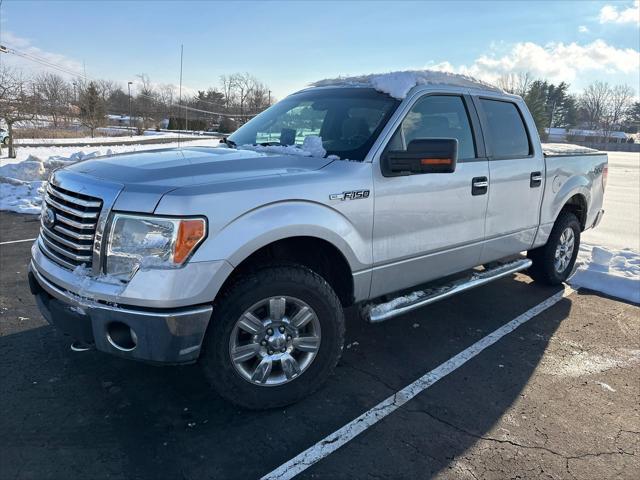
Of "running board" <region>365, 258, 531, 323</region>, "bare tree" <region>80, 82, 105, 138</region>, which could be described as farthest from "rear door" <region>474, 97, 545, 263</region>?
"bare tree" <region>80, 82, 105, 138</region>

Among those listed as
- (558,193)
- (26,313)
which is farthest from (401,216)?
(26,313)

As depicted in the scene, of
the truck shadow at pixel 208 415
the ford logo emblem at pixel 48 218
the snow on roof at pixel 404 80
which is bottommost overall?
the truck shadow at pixel 208 415

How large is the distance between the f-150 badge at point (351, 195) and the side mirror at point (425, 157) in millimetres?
227

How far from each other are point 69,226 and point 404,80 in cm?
251

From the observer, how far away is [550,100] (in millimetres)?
86750

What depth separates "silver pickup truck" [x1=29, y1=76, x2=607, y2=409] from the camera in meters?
2.45

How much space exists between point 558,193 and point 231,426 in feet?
13.3

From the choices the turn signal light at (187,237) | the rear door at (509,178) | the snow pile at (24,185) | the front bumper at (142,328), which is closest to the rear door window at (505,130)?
the rear door at (509,178)

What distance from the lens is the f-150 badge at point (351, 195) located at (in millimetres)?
2951

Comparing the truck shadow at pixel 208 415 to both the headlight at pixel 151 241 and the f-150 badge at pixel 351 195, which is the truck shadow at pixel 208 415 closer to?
the headlight at pixel 151 241

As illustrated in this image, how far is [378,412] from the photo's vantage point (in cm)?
301

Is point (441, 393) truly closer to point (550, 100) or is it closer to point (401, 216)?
point (401, 216)

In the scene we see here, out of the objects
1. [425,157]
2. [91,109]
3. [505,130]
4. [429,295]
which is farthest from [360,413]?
[91,109]

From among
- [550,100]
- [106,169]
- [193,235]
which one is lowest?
[193,235]
